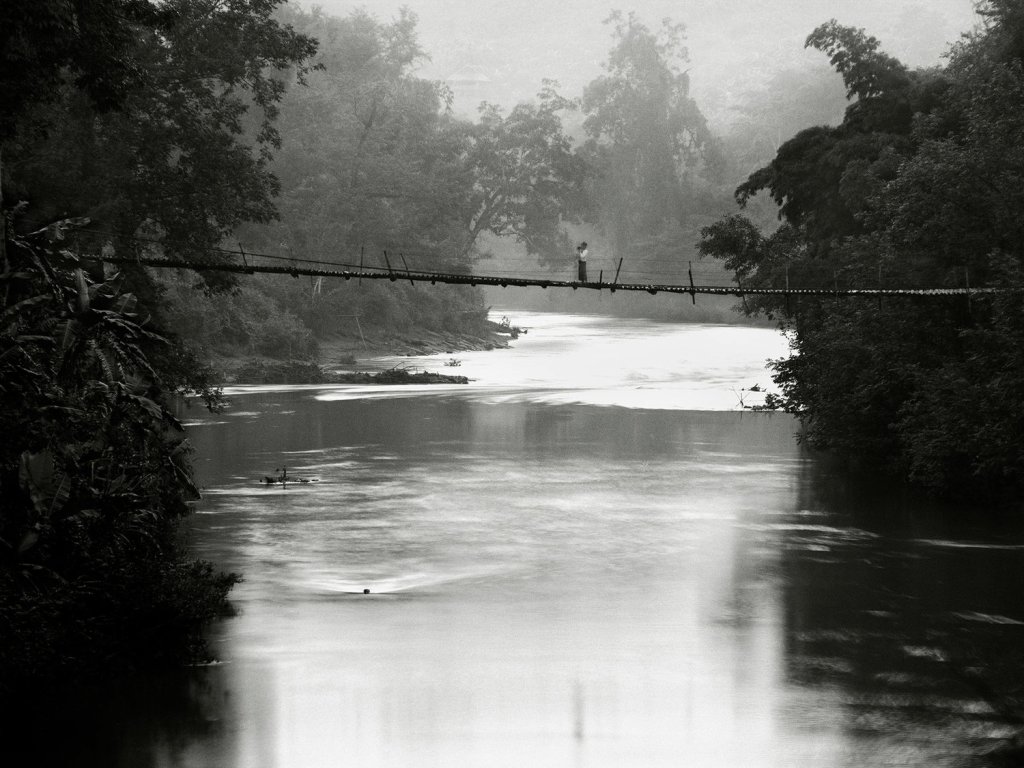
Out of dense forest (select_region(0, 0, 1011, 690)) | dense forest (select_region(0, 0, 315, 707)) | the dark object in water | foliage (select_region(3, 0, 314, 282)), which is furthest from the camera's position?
the dark object in water

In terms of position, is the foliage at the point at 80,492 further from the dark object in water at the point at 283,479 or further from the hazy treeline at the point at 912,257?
the hazy treeline at the point at 912,257

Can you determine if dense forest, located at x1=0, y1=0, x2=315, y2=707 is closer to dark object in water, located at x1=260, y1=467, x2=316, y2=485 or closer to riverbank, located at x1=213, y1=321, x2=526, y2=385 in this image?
dark object in water, located at x1=260, y1=467, x2=316, y2=485

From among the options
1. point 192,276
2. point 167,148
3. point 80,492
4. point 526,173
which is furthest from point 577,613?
point 526,173

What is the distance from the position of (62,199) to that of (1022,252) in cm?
2371

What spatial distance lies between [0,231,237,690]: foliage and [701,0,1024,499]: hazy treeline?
1805 centimetres

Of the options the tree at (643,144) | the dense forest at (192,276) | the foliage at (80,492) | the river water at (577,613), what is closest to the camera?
the foliage at (80,492)

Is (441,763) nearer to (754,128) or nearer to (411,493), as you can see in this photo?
(411,493)

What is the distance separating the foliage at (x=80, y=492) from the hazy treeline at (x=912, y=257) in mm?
18046

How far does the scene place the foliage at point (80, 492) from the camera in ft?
60.8

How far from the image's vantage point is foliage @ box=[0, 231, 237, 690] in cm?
1855

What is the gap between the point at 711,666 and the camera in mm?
24000

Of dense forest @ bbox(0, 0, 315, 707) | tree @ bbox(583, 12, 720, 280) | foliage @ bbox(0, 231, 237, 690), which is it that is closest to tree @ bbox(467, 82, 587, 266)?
tree @ bbox(583, 12, 720, 280)

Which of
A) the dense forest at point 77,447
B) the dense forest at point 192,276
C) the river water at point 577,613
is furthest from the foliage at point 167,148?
the river water at point 577,613

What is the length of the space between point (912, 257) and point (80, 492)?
23.8 metres
